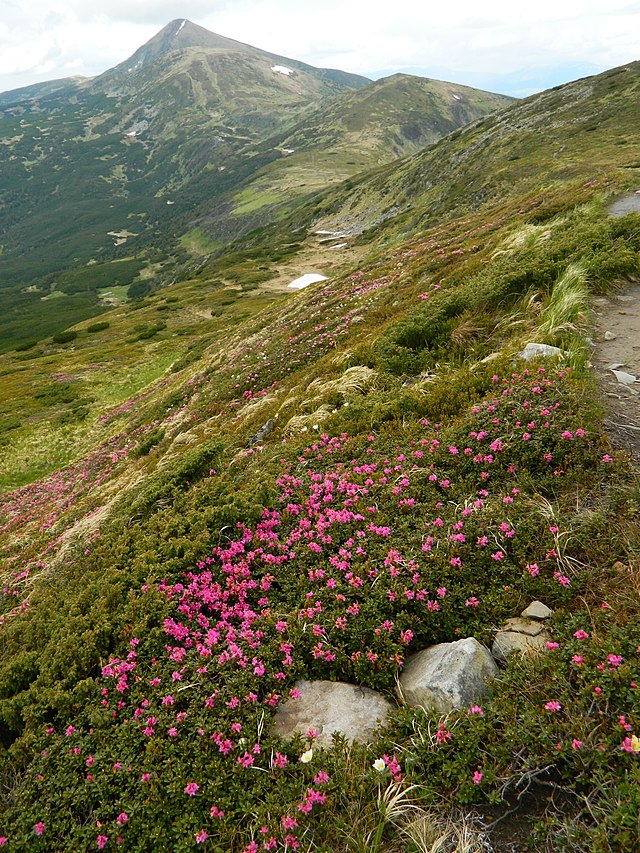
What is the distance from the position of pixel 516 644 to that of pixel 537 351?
6078mm

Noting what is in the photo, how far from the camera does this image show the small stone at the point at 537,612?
488 cm

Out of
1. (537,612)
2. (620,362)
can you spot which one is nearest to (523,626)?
(537,612)

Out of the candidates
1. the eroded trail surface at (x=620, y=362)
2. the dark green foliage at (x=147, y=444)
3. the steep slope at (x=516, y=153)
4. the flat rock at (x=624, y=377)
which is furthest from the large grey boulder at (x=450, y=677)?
the steep slope at (x=516, y=153)

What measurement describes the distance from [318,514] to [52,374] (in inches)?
2292

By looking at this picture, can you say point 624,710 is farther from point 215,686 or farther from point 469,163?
point 469,163

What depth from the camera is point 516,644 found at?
4.71 m

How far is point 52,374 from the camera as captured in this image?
54.1m

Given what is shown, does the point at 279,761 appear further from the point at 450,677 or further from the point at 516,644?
the point at 516,644

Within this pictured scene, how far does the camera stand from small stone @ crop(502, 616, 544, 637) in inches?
188

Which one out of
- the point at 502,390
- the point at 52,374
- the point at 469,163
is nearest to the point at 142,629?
the point at 502,390

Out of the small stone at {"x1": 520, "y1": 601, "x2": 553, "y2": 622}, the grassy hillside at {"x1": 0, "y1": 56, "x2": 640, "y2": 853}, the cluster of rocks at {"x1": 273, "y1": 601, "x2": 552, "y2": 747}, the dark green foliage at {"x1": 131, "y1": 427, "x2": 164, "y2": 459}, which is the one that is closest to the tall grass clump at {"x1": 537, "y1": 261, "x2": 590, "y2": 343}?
the grassy hillside at {"x1": 0, "y1": 56, "x2": 640, "y2": 853}

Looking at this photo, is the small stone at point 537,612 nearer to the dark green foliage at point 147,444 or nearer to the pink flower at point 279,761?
the pink flower at point 279,761

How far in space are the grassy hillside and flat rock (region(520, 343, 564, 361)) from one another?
1.18ft

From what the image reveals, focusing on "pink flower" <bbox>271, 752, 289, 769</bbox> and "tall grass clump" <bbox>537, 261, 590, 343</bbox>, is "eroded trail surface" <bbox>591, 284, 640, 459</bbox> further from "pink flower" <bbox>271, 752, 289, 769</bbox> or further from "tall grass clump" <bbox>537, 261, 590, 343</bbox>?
"pink flower" <bbox>271, 752, 289, 769</bbox>
